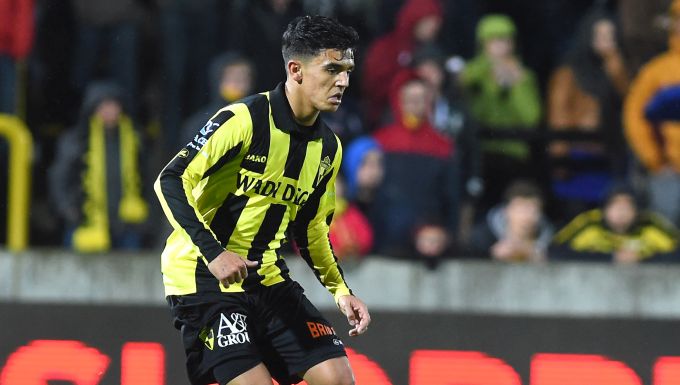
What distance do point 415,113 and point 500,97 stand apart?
25.3 inches

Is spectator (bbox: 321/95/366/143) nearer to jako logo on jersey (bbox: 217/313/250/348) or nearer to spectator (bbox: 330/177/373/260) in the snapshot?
spectator (bbox: 330/177/373/260)

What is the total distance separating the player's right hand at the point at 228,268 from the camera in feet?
16.1

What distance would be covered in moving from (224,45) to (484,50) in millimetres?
1551

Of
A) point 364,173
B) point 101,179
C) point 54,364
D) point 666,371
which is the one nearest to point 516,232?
point 364,173

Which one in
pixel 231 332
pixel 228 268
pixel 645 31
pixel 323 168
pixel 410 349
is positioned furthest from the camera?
pixel 645 31

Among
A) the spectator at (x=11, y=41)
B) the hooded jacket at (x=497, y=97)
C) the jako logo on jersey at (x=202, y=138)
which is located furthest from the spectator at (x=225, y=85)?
the jako logo on jersey at (x=202, y=138)

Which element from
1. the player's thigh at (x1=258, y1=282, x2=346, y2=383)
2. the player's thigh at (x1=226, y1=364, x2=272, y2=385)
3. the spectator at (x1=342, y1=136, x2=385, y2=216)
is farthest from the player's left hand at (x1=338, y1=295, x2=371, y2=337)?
the spectator at (x1=342, y1=136, x2=385, y2=216)

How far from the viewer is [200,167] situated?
5227 mm

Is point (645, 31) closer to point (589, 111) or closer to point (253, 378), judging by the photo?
point (589, 111)

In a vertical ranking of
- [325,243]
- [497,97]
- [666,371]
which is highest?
[497,97]

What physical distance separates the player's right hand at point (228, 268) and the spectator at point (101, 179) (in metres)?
3.65

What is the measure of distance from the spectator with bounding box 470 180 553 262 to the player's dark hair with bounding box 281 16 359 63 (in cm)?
319

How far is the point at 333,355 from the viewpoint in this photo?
18.1ft

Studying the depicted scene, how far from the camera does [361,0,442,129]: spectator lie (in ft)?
28.8
